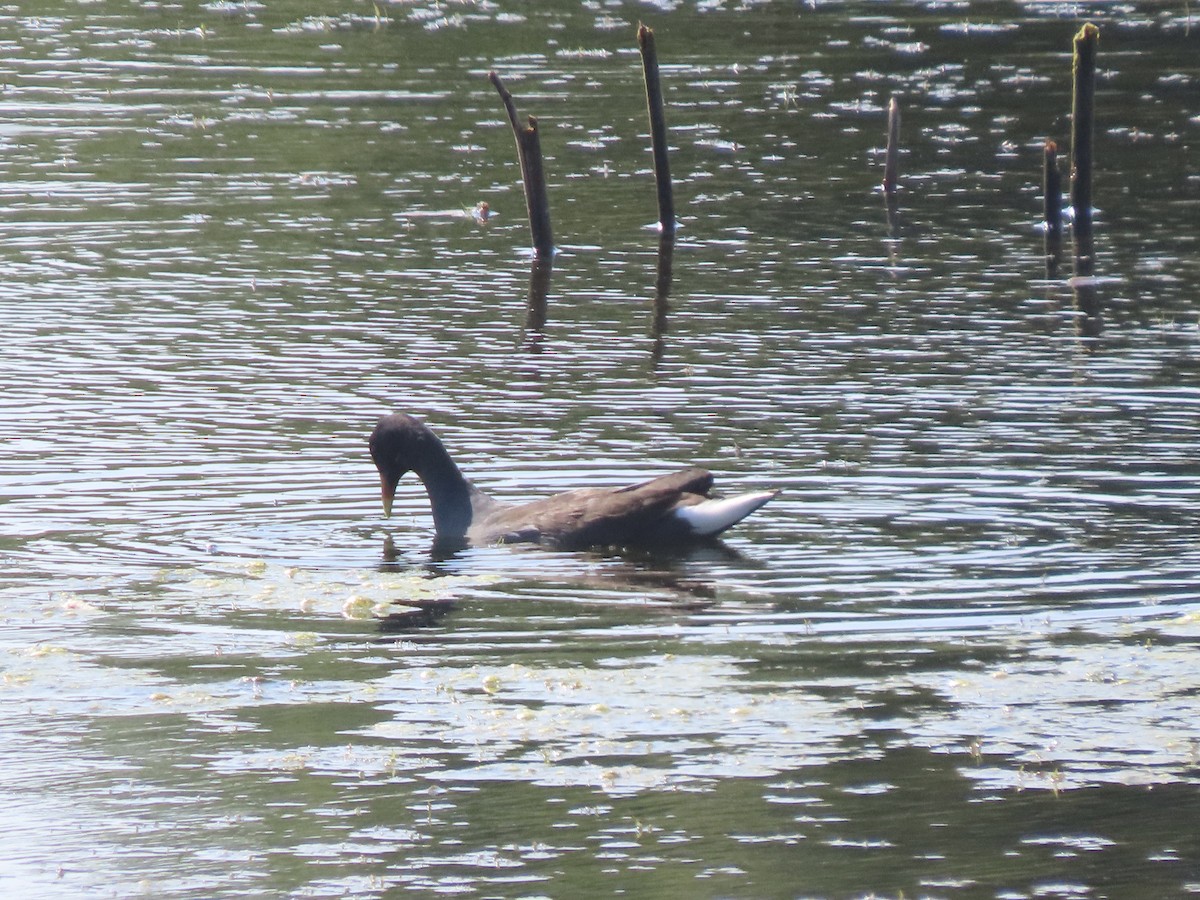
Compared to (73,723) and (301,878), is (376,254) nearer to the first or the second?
(73,723)

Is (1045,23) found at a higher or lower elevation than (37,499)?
higher

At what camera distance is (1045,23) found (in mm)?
51000

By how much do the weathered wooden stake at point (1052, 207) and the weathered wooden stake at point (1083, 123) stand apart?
26cm

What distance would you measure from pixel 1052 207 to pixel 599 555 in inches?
620

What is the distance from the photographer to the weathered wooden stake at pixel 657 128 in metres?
26.9

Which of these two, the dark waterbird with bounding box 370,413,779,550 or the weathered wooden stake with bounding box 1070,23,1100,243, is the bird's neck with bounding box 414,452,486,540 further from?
Result: the weathered wooden stake with bounding box 1070,23,1100,243

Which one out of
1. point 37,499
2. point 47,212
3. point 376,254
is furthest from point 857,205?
point 37,499

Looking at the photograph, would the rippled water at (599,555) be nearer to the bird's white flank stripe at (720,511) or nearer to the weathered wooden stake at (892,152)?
the bird's white flank stripe at (720,511)

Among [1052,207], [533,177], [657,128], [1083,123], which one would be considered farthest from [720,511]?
[1052,207]

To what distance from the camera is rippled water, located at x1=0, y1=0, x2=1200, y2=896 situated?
877 cm

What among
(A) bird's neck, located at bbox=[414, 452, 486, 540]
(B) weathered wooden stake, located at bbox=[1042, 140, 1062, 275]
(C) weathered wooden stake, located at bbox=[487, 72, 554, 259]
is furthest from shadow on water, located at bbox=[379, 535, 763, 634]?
(B) weathered wooden stake, located at bbox=[1042, 140, 1062, 275]

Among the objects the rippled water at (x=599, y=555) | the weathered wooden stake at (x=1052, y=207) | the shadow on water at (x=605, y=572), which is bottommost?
the shadow on water at (x=605, y=572)

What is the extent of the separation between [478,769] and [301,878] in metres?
1.35

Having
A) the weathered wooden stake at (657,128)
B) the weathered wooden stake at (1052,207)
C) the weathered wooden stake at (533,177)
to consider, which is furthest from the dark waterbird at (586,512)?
the weathered wooden stake at (1052,207)
